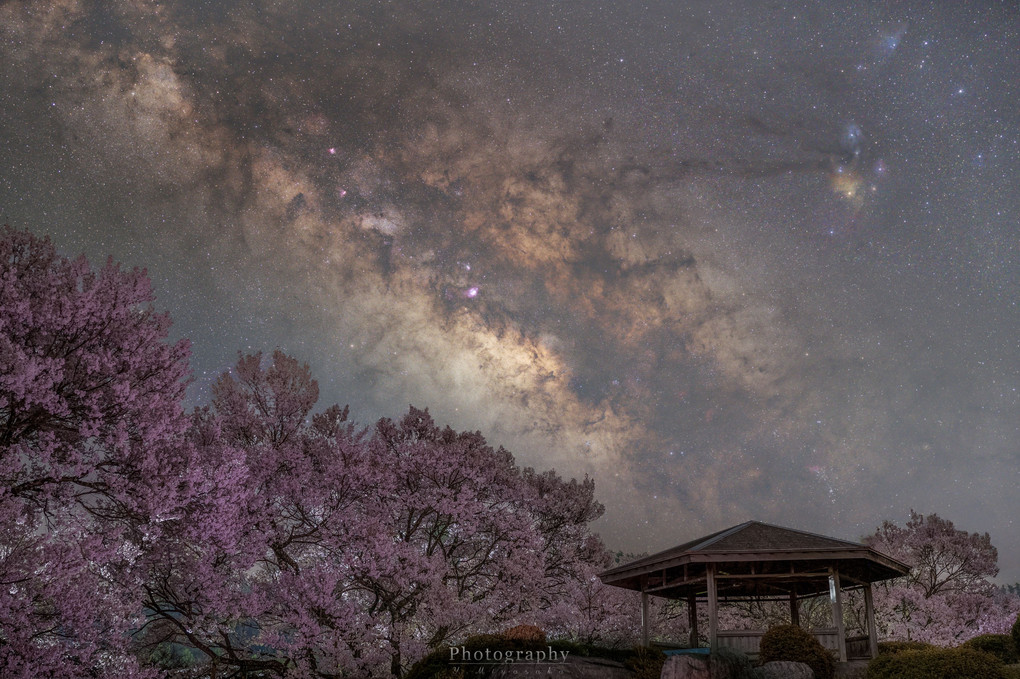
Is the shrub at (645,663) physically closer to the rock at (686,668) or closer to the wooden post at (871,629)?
the rock at (686,668)

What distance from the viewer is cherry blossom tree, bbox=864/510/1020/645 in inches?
1158

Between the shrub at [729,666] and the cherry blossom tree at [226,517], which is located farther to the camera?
the shrub at [729,666]

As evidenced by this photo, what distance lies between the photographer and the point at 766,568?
1894 cm

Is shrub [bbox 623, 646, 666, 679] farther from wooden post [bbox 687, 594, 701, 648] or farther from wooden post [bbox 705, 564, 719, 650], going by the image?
wooden post [bbox 687, 594, 701, 648]

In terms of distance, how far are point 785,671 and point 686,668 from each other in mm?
Answer: 2489

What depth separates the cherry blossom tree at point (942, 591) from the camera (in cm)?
2941

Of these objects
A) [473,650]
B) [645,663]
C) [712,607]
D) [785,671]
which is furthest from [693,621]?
[473,650]

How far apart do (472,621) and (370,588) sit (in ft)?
13.7

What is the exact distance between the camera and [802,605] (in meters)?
38.8

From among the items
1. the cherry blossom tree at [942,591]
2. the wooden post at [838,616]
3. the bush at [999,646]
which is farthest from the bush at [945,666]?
the cherry blossom tree at [942,591]

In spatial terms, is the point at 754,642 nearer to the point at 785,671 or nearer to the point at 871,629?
the point at 871,629

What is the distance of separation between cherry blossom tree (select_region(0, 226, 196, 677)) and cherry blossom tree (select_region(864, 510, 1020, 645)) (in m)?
31.9

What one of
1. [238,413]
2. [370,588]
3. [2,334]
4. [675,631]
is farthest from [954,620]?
[2,334]

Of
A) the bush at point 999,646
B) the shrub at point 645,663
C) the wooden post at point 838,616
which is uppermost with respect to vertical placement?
the wooden post at point 838,616
